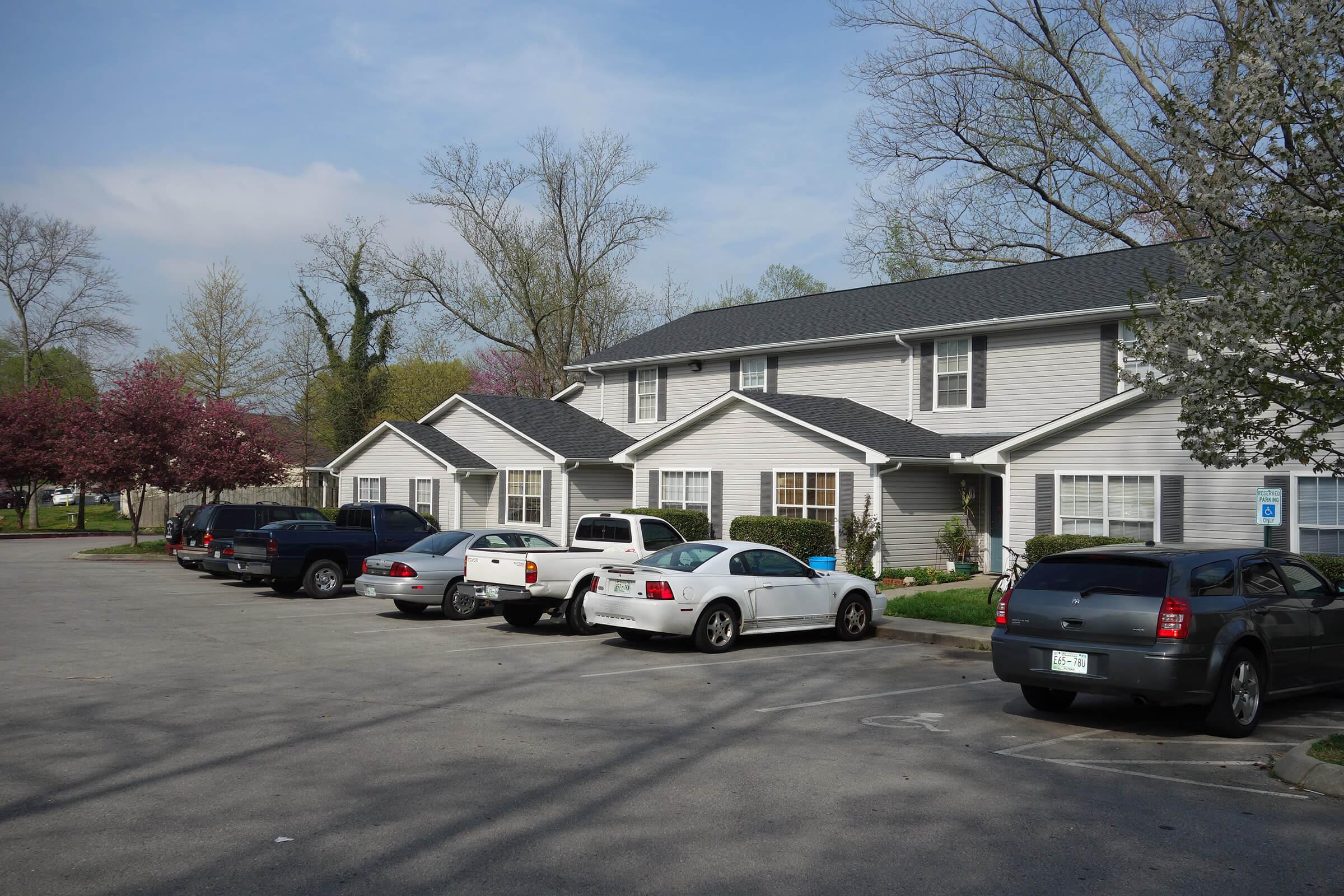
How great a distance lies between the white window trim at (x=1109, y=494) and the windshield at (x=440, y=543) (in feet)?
36.2

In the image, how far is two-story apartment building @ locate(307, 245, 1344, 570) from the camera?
19.5m

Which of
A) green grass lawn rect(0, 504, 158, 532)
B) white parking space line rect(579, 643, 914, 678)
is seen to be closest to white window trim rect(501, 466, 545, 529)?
white parking space line rect(579, 643, 914, 678)

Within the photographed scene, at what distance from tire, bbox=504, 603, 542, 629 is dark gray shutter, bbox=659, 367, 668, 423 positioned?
1597 centimetres

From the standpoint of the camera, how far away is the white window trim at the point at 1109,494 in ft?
62.8

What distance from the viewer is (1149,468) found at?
19.3 m

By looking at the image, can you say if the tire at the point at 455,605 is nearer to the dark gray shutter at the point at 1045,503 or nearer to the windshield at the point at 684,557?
the windshield at the point at 684,557

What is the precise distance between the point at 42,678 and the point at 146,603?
29.0 feet

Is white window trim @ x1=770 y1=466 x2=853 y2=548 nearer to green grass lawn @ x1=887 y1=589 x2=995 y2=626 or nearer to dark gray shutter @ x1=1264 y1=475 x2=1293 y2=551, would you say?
green grass lawn @ x1=887 y1=589 x2=995 y2=626

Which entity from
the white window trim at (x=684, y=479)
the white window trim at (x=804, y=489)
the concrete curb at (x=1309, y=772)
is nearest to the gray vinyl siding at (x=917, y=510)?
the white window trim at (x=804, y=489)

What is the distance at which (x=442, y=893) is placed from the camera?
5.29 m

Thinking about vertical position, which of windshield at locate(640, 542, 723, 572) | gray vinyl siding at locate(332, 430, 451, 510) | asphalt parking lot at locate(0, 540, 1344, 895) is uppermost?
gray vinyl siding at locate(332, 430, 451, 510)

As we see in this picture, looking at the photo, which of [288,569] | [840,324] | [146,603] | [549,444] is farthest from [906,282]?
[146,603]

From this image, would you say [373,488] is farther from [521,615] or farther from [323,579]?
[521,615]

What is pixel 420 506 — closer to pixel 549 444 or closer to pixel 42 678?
pixel 549 444
